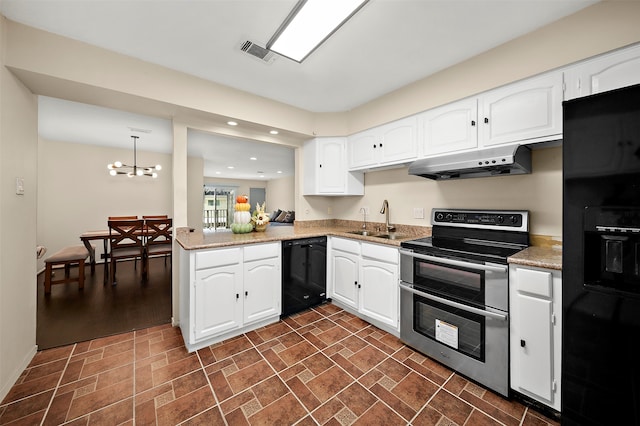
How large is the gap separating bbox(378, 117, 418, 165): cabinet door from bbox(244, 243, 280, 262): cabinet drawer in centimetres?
151

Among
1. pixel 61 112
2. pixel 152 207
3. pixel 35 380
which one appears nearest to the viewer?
pixel 35 380

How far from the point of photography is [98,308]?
2779mm

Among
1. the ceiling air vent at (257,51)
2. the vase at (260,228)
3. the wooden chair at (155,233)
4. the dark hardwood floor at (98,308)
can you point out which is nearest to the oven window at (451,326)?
the vase at (260,228)

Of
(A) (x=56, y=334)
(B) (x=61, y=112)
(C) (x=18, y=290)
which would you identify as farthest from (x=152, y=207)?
(C) (x=18, y=290)

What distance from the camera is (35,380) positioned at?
166cm

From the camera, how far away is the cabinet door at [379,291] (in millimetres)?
2201

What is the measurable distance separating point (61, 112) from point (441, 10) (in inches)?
179

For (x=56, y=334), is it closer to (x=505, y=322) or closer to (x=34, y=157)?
(x=34, y=157)

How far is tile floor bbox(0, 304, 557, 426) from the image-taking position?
1381mm

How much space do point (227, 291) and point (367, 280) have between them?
1348mm

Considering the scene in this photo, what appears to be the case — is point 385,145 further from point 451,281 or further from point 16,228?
point 16,228

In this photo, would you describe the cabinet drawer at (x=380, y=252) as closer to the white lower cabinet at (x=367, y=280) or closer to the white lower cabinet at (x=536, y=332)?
the white lower cabinet at (x=367, y=280)

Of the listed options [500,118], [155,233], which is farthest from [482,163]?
[155,233]

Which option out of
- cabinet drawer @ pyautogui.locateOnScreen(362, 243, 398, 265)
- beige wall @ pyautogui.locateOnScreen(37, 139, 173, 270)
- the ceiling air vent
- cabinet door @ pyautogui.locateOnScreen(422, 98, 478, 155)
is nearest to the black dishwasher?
cabinet drawer @ pyautogui.locateOnScreen(362, 243, 398, 265)
